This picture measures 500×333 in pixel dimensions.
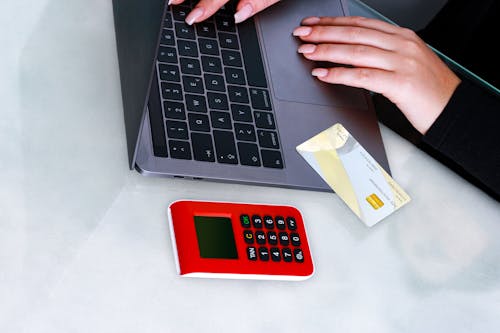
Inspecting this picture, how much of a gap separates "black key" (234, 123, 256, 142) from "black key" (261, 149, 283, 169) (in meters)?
0.02

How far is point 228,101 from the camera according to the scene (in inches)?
33.6

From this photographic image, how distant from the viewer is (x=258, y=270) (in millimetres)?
740

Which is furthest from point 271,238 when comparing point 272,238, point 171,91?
point 171,91

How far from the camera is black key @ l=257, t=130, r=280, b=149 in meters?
0.84

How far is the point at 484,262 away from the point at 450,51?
61 centimetres

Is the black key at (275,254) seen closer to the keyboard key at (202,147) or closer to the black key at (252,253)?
the black key at (252,253)

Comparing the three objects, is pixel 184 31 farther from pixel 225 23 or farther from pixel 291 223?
pixel 291 223

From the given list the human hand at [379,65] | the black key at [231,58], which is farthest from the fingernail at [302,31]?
the black key at [231,58]

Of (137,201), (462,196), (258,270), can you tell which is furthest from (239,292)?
(462,196)

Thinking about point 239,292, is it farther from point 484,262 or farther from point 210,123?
point 484,262

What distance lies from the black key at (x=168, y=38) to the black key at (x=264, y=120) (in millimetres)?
142

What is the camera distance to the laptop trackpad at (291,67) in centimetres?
91

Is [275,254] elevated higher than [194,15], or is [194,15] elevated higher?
[194,15]

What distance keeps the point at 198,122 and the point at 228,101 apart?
0.20 ft
